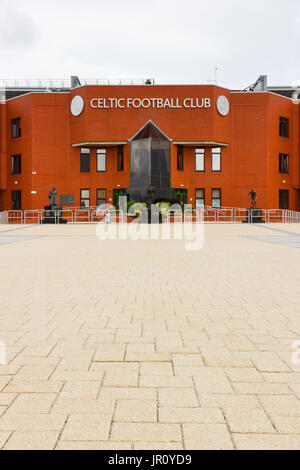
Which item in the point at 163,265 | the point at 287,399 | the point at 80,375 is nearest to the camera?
the point at 287,399

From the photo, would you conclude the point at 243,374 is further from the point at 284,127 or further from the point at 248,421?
the point at 284,127

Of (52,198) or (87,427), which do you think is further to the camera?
(52,198)

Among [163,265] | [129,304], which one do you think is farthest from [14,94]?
[129,304]

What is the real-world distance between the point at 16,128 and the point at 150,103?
1408 centimetres

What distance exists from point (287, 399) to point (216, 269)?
6.12 metres

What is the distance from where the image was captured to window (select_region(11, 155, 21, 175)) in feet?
144

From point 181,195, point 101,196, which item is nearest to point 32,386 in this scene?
Answer: point 181,195

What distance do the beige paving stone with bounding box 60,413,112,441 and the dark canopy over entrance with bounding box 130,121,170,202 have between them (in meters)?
36.8

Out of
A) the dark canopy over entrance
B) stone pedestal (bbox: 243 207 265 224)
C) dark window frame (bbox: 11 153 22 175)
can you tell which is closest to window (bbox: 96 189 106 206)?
the dark canopy over entrance

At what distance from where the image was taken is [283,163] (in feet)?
144

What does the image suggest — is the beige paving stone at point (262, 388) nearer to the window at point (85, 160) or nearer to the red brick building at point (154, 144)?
the red brick building at point (154, 144)

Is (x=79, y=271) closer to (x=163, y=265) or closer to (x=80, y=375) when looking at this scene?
(x=163, y=265)

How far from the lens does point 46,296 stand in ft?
20.1

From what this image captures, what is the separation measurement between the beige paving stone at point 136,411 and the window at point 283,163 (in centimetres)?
4326
